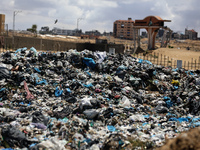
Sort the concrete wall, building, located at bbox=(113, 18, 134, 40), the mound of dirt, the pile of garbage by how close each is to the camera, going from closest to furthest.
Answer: the mound of dirt, the pile of garbage, the concrete wall, building, located at bbox=(113, 18, 134, 40)

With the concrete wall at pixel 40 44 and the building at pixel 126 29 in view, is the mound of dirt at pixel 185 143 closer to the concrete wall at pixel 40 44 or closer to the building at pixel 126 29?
the concrete wall at pixel 40 44

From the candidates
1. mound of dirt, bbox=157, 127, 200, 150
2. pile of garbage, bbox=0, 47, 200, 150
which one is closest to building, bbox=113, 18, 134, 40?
pile of garbage, bbox=0, 47, 200, 150

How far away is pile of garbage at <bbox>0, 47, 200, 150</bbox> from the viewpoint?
15.8 feet

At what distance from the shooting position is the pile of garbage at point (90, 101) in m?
4.82

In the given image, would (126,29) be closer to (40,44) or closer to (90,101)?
(40,44)

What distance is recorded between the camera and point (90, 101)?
6594mm

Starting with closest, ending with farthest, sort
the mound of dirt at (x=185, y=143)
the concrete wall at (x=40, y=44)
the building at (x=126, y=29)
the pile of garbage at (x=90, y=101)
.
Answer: the mound of dirt at (x=185, y=143) → the pile of garbage at (x=90, y=101) → the concrete wall at (x=40, y=44) → the building at (x=126, y=29)

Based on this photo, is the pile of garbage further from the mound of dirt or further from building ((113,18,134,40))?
building ((113,18,134,40))

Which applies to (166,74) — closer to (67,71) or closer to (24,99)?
(67,71)

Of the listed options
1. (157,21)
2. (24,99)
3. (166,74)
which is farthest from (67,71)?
(157,21)

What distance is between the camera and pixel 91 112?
602 cm

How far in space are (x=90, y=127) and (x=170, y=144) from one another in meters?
3.03

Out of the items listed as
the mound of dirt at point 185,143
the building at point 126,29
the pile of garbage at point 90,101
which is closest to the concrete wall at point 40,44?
the pile of garbage at point 90,101

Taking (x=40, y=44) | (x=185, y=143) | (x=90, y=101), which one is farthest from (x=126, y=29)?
(x=185, y=143)
